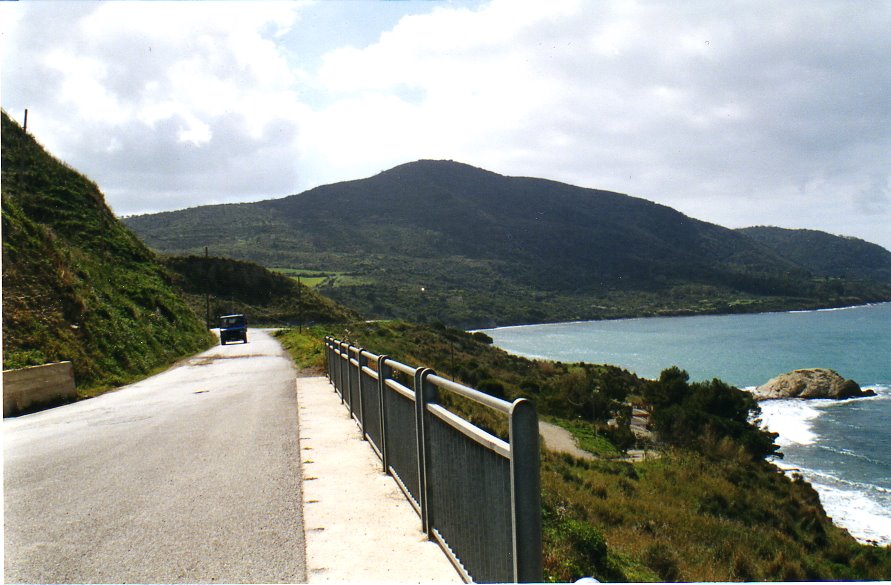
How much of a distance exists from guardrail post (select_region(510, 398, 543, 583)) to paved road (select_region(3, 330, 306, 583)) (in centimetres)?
195

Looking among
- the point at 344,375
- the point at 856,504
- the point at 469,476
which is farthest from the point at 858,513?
the point at 469,476

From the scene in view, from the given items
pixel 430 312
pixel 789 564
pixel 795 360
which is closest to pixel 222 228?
pixel 430 312

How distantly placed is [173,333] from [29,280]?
43.2 feet

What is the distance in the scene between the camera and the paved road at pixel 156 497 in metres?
4.64

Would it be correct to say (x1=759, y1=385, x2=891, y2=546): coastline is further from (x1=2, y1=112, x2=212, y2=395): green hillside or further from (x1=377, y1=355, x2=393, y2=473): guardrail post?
(x1=2, y1=112, x2=212, y2=395): green hillside

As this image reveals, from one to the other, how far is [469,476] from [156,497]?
402cm

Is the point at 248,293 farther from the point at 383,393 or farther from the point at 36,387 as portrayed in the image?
the point at 383,393

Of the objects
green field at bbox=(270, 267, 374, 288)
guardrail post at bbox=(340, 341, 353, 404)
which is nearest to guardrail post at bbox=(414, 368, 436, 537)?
guardrail post at bbox=(340, 341, 353, 404)

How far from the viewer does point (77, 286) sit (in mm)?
25422

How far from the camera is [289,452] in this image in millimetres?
8586

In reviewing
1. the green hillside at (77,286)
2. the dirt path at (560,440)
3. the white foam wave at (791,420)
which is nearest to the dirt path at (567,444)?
the dirt path at (560,440)

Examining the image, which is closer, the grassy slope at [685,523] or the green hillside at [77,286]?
the grassy slope at [685,523]

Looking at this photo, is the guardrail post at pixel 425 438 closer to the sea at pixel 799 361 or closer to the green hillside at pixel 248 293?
the sea at pixel 799 361

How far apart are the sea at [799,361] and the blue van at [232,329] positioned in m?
33.9
